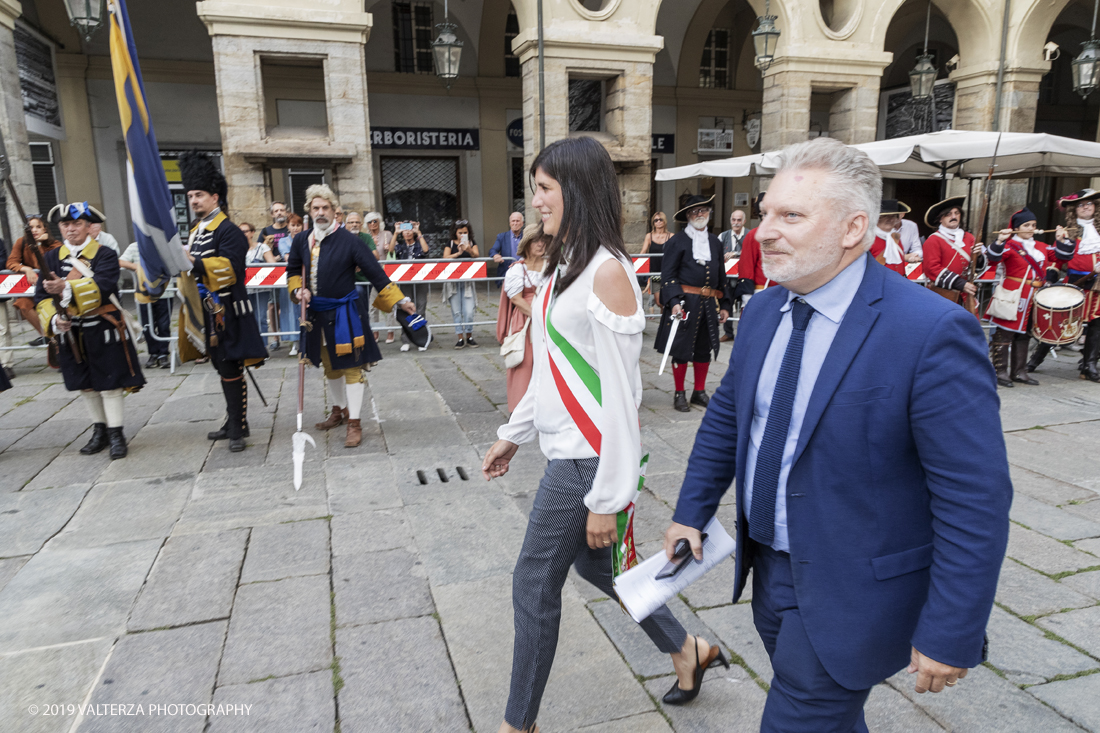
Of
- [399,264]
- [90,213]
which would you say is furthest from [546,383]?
[399,264]

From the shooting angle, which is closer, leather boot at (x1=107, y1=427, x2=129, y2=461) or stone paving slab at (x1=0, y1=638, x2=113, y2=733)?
stone paving slab at (x1=0, y1=638, x2=113, y2=733)

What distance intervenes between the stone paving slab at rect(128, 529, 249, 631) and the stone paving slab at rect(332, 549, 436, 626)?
0.50m

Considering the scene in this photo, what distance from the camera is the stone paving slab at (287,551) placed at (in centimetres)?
362

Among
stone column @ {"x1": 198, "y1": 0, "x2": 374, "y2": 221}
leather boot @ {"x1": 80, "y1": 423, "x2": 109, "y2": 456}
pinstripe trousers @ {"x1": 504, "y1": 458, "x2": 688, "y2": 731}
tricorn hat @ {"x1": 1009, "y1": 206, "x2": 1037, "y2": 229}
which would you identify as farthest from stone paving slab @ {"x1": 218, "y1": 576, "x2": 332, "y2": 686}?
stone column @ {"x1": 198, "y1": 0, "x2": 374, "y2": 221}

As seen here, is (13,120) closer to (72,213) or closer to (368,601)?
(72,213)

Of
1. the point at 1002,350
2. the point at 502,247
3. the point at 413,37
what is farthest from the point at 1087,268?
the point at 413,37

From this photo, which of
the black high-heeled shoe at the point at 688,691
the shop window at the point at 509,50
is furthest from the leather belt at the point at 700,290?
the shop window at the point at 509,50

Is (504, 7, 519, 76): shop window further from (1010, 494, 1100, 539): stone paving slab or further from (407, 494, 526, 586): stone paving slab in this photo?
(1010, 494, 1100, 539): stone paving slab

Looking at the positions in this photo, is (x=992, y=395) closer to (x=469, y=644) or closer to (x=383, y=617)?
(x=469, y=644)

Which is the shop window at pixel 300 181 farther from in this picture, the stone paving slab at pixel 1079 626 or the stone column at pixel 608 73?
the stone paving slab at pixel 1079 626

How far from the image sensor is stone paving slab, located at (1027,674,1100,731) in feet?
8.15

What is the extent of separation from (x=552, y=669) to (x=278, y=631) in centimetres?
119

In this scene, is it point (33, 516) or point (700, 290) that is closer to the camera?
point (33, 516)

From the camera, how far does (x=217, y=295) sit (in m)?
5.39
